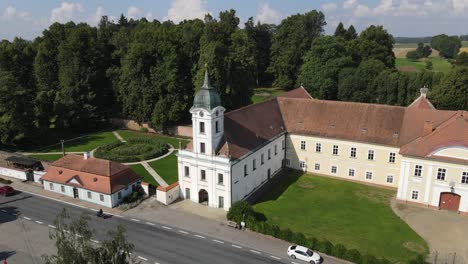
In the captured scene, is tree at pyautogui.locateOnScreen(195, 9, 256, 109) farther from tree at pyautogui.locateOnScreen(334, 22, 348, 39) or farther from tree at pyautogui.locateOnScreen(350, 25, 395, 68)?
tree at pyautogui.locateOnScreen(334, 22, 348, 39)

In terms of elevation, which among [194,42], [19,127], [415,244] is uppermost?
[194,42]

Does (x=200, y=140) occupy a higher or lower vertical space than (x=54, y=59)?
lower

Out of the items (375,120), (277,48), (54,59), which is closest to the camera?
(375,120)

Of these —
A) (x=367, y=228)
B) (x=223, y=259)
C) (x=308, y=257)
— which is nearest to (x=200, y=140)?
(x=223, y=259)

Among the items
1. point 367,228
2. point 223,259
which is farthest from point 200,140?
point 367,228

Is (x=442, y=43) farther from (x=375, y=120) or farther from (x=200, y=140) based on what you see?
(x=200, y=140)

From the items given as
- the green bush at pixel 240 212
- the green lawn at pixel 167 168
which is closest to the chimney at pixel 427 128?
the green bush at pixel 240 212

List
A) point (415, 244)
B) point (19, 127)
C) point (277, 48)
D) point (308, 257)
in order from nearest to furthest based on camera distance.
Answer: point (308, 257) → point (415, 244) → point (19, 127) → point (277, 48)

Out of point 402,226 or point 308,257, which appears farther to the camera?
point 402,226
